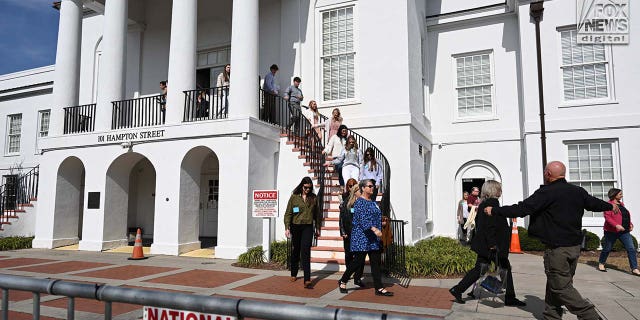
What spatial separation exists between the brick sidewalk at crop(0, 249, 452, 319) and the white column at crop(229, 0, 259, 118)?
4252mm

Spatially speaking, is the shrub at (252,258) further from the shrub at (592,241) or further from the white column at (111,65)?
the shrub at (592,241)

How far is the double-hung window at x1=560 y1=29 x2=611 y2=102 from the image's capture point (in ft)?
45.8

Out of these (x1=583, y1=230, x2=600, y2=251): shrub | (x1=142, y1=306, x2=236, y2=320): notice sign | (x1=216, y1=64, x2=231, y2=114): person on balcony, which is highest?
(x1=216, y1=64, x2=231, y2=114): person on balcony

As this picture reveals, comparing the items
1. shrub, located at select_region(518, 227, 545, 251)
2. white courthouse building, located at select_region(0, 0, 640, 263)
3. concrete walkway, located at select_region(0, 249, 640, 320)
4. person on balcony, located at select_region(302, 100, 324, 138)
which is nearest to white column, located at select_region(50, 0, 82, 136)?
white courthouse building, located at select_region(0, 0, 640, 263)

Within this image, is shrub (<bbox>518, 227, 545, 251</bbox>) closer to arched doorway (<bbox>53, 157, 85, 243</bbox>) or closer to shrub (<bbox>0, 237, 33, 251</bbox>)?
arched doorway (<bbox>53, 157, 85, 243</bbox>)

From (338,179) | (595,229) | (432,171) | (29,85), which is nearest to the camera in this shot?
(338,179)

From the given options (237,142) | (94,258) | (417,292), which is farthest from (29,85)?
(417,292)

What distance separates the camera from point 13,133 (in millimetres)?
23141

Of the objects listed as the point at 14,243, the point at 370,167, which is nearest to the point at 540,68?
the point at 370,167

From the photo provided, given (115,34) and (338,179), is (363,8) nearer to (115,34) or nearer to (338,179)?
(338,179)

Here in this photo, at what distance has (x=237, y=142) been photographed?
38.7 feet

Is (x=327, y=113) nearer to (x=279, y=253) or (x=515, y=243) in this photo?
(x=279, y=253)

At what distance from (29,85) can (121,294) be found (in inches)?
972

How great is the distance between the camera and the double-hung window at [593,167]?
13641 millimetres
